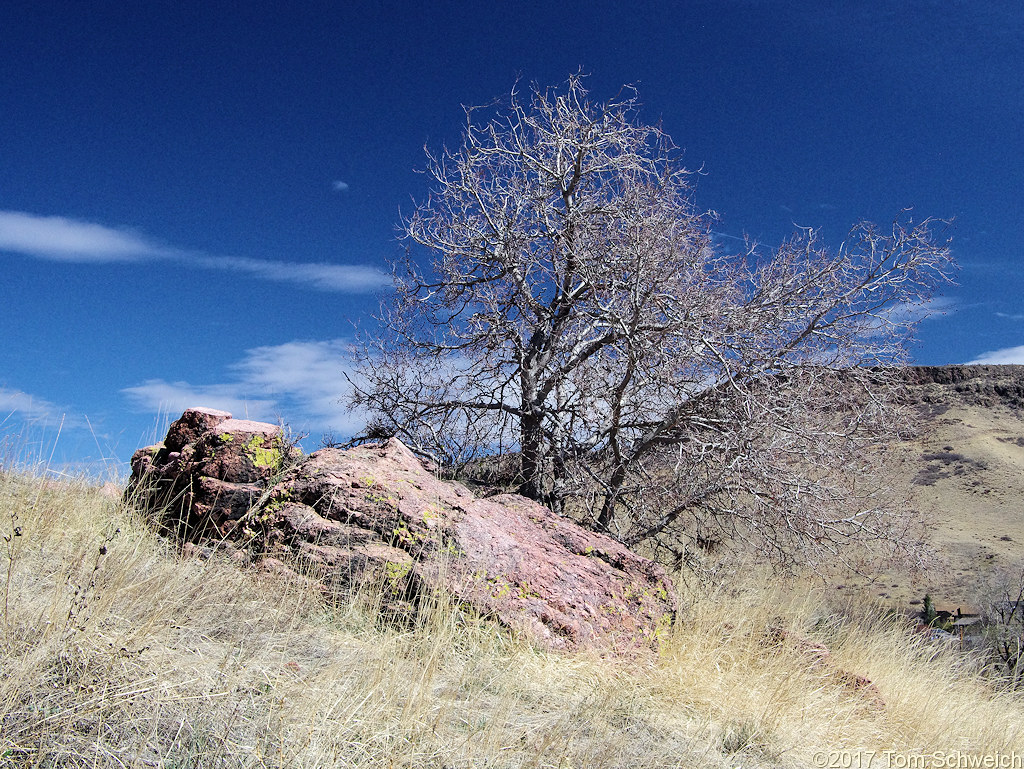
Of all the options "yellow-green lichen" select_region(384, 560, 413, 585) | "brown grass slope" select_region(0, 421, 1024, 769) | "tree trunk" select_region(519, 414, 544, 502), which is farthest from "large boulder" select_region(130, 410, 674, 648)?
"tree trunk" select_region(519, 414, 544, 502)

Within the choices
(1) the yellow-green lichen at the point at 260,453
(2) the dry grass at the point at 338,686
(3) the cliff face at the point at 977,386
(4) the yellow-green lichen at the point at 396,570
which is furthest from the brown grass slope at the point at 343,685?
(3) the cliff face at the point at 977,386

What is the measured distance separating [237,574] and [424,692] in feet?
6.49

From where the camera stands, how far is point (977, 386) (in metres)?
45.1

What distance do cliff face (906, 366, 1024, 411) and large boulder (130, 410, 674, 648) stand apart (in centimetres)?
4327

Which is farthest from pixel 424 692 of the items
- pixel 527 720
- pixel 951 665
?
pixel 951 665

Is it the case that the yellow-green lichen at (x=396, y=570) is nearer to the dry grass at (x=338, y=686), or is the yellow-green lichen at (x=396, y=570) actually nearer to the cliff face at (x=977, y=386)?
the dry grass at (x=338, y=686)

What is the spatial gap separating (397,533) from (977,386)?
49727 millimetres

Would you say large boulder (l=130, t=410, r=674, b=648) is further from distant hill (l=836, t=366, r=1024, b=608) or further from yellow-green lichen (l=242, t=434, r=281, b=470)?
distant hill (l=836, t=366, r=1024, b=608)

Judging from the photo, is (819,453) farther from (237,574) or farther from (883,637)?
(237,574)

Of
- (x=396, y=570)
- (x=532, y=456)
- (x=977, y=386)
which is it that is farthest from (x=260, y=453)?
(x=977, y=386)

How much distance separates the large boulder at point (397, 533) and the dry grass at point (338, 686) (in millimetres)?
237

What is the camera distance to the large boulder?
516 cm

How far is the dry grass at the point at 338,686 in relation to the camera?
10.1 ft

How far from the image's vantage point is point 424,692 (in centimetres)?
365
